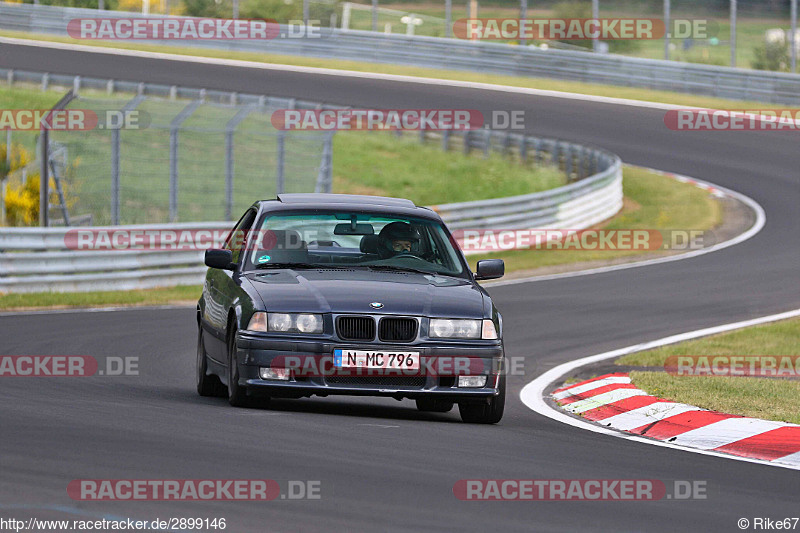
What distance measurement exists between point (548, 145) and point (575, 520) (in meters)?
30.4

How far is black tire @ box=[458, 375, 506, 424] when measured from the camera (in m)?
9.58

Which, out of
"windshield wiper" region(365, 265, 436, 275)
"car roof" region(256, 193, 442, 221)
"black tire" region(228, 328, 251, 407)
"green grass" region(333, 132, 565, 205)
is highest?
"car roof" region(256, 193, 442, 221)

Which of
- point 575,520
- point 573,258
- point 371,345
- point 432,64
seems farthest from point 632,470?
point 432,64

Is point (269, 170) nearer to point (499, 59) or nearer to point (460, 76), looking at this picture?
point (460, 76)

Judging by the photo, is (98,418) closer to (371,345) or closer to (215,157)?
(371,345)

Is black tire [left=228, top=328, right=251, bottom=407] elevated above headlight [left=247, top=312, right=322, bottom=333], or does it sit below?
below

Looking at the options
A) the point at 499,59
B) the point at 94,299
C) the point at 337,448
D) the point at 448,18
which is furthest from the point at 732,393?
the point at 448,18

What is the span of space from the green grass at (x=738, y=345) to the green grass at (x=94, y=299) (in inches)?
282

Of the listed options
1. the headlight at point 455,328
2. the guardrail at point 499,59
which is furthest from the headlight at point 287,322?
the guardrail at point 499,59

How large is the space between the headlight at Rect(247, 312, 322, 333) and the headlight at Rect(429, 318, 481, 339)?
747 mm

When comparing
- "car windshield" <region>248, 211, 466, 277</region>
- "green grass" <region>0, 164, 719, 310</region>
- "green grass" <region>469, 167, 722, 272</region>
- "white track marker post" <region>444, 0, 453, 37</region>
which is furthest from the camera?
"white track marker post" <region>444, 0, 453, 37</region>

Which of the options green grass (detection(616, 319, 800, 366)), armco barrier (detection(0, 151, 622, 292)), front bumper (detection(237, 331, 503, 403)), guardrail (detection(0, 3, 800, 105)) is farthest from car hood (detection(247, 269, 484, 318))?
guardrail (detection(0, 3, 800, 105))

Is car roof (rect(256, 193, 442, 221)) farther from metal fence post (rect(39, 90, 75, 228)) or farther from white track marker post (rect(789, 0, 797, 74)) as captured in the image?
white track marker post (rect(789, 0, 797, 74))

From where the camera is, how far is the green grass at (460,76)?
142ft
